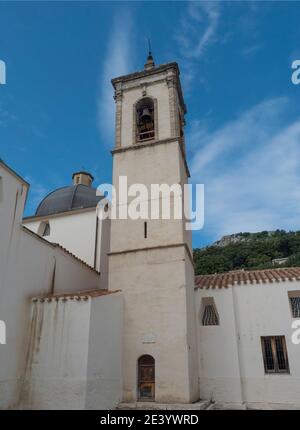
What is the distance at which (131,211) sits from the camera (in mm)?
14414

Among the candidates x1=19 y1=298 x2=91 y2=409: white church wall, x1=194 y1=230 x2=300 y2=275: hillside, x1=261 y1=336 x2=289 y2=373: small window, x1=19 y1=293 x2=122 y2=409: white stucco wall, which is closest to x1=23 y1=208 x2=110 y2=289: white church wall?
x1=19 y1=293 x2=122 y2=409: white stucco wall

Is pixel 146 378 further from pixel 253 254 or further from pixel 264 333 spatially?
pixel 253 254

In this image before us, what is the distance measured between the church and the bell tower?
0.04 metres

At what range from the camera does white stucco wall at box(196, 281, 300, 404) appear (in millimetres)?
12594

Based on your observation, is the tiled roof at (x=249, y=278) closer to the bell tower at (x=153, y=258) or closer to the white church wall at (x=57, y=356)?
the bell tower at (x=153, y=258)

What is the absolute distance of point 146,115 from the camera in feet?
53.7

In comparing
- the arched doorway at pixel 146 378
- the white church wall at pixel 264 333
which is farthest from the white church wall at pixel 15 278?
the white church wall at pixel 264 333

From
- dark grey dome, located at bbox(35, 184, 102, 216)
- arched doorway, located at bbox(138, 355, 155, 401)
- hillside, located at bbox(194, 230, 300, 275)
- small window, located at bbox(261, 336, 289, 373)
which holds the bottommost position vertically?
arched doorway, located at bbox(138, 355, 155, 401)

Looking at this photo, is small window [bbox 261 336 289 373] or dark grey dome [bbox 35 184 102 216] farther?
dark grey dome [bbox 35 184 102 216]

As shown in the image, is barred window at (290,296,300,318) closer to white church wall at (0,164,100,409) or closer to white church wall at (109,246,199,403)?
white church wall at (109,246,199,403)

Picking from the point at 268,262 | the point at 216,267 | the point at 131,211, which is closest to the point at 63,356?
the point at 131,211

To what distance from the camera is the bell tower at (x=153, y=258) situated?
37.9ft

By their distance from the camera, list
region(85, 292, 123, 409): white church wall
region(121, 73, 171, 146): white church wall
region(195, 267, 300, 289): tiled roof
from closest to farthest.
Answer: region(85, 292, 123, 409): white church wall
region(195, 267, 300, 289): tiled roof
region(121, 73, 171, 146): white church wall

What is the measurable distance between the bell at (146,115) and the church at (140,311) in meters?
0.08
